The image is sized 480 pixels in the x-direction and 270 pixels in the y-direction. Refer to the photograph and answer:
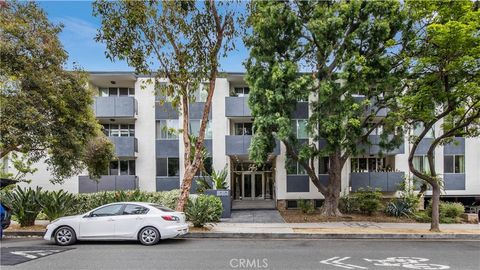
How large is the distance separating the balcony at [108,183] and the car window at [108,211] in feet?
37.3

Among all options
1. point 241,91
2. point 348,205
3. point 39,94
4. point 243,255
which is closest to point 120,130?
→ point 241,91

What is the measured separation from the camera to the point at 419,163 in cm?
2414

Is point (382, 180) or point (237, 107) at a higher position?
point (237, 107)

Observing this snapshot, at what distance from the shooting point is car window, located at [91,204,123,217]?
11773mm

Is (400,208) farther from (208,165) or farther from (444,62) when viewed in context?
(208,165)

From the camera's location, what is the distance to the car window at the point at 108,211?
11773 mm

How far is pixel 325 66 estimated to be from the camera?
1816cm

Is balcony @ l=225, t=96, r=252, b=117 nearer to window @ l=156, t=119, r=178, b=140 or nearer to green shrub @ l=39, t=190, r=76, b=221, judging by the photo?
window @ l=156, t=119, r=178, b=140

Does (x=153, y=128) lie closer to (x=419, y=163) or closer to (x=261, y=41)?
(x=261, y=41)

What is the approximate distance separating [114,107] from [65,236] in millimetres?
12961

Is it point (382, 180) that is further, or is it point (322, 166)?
point (322, 166)

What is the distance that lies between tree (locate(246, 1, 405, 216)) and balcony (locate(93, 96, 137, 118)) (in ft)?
29.7

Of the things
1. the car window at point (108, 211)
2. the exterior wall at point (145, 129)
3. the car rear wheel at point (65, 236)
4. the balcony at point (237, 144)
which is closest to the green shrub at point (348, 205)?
the balcony at point (237, 144)

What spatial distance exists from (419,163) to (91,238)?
2115 centimetres
